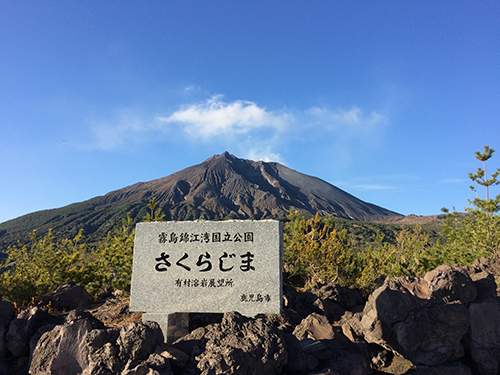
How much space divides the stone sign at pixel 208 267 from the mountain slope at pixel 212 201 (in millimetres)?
70012

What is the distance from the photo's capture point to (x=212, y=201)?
344 feet

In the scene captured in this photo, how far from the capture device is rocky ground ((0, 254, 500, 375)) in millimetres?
3359

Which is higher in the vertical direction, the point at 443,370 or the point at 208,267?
the point at 208,267

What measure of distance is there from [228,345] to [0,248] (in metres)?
78.1

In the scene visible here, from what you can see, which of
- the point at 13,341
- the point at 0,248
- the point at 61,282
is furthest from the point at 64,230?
the point at 13,341

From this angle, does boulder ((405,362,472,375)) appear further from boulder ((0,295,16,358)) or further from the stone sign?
boulder ((0,295,16,358))

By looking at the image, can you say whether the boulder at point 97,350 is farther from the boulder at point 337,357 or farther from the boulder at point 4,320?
the boulder at point 337,357

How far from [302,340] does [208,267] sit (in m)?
1.69

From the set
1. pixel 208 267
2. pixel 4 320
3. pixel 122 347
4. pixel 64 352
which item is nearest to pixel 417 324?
pixel 208 267

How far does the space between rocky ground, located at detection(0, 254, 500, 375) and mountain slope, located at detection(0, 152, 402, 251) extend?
231 ft

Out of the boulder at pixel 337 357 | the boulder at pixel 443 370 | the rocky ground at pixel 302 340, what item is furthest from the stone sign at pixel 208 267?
the boulder at pixel 443 370

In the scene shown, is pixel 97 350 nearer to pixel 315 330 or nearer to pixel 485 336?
pixel 315 330

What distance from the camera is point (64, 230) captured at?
73188 millimetres

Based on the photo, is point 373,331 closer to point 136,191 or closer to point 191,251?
point 191,251
